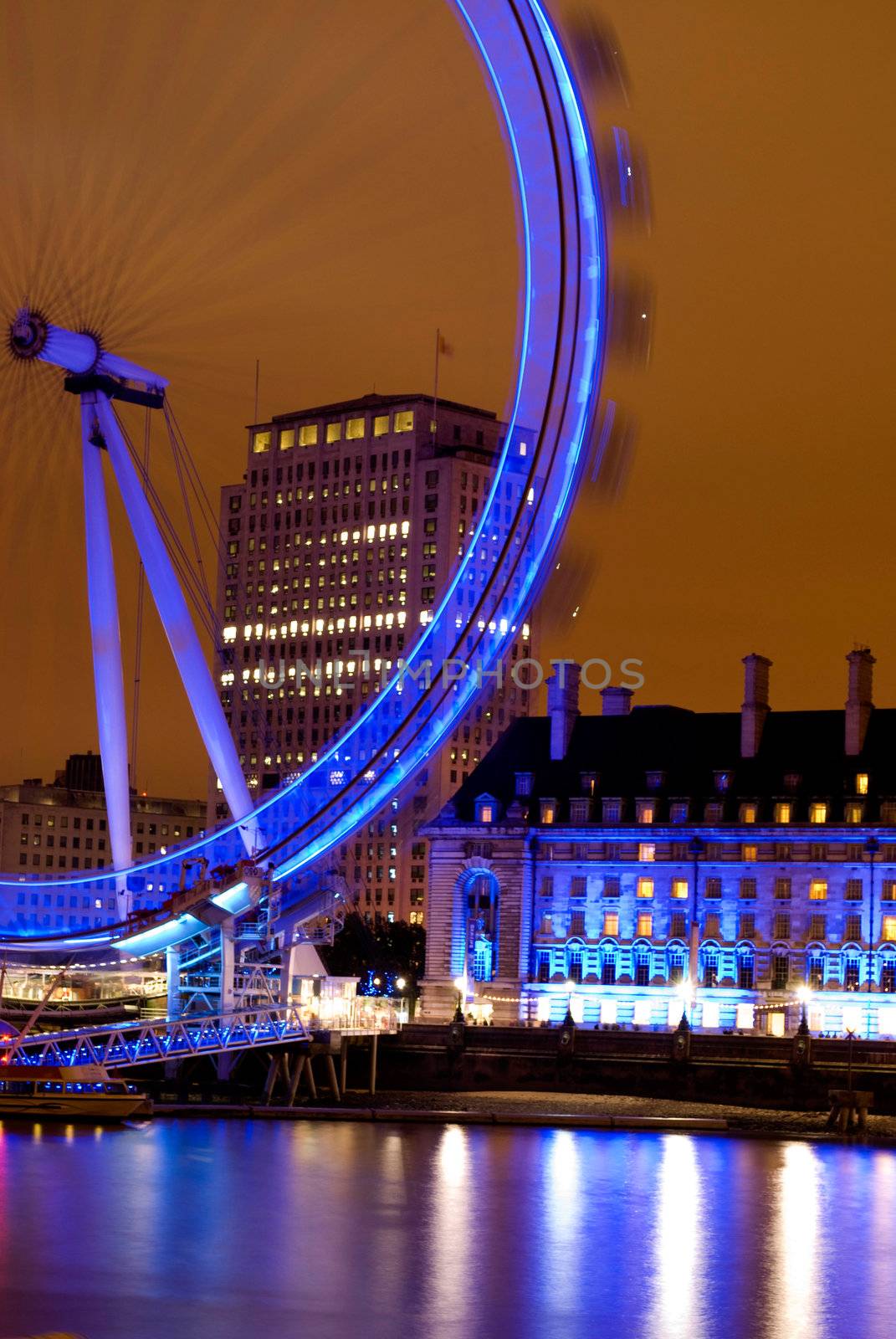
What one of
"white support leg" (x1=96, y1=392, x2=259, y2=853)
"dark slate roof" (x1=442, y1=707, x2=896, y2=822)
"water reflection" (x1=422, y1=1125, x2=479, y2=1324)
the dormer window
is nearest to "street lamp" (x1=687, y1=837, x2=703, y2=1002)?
"dark slate roof" (x1=442, y1=707, x2=896, y2=822)

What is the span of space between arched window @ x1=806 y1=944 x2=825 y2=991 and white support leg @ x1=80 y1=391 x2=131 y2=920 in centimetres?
4401

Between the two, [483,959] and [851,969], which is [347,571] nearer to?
[483,959]

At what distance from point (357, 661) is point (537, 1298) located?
13455 cm

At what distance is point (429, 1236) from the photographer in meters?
48.1

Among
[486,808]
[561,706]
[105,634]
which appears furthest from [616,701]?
[105,634]

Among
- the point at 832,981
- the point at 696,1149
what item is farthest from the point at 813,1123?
the point at 832,981

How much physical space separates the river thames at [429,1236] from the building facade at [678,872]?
36.5m

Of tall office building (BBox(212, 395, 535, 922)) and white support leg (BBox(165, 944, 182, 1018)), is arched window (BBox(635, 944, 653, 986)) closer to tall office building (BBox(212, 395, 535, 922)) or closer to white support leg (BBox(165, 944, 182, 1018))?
white support leg (BBox(165, 944, 182, 1018))

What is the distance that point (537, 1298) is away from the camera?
136ft

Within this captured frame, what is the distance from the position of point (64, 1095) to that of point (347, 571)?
11190 centimetres

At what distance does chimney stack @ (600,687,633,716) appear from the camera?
120 metres

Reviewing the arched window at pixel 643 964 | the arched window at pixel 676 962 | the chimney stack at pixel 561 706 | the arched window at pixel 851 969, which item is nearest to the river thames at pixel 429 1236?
the arched window at pixel 851 969

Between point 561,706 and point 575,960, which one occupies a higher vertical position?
point 561,706

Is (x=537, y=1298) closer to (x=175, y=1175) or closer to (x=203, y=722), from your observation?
(x=175, y=1175)
